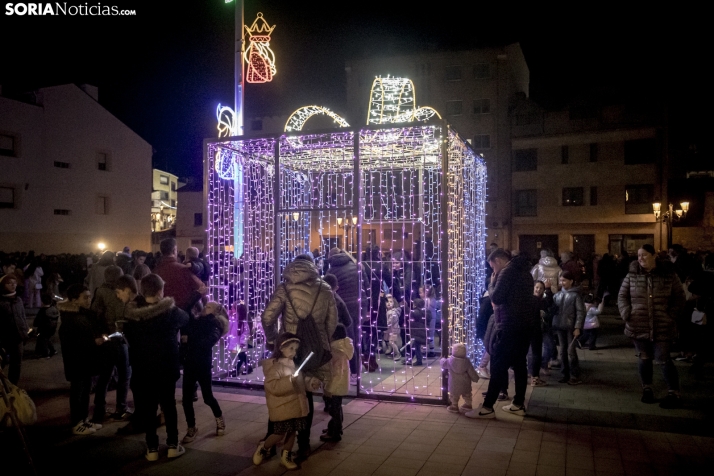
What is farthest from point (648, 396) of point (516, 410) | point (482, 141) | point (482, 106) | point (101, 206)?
point (101, 206)

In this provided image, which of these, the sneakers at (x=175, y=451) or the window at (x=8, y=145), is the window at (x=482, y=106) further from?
the sneakers at (x=175, y=451)

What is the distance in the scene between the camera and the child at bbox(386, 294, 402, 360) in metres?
8.82

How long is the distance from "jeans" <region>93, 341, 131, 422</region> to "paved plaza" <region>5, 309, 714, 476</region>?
0.84ft

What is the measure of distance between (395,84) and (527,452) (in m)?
5.19

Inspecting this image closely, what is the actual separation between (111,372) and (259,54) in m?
6.69

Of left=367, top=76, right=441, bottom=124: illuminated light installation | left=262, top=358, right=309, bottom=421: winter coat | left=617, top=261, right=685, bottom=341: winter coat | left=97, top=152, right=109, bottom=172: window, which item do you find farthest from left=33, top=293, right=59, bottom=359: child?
left=97, top=152, right=109, bottom=172: window

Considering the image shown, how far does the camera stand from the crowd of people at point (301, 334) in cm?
474

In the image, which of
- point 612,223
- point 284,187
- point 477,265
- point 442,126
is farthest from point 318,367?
point 612,223

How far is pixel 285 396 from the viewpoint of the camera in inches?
175

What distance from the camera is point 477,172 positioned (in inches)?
371

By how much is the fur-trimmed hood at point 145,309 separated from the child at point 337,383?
167 centimetres

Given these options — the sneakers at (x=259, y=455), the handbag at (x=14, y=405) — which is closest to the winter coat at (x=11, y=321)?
the handbag at (x=14, y=405)

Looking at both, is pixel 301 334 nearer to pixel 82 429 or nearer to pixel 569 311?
pixel 82 429

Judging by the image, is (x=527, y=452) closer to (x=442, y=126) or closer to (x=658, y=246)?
(x=442, y=126)
